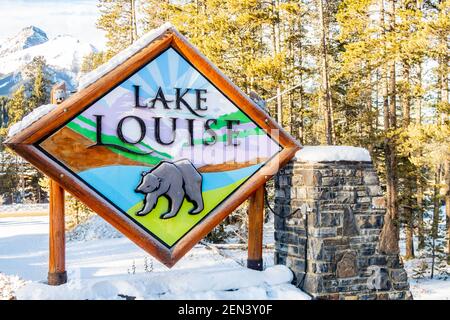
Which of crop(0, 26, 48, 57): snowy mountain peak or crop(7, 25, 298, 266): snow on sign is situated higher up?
crop(0, 26, 48, 57): snowy mountain peak

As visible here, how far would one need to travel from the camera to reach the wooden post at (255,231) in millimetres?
6086

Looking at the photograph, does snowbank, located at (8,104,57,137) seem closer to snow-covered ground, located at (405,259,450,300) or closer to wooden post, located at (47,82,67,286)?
wooden post, located at (47,82,67,286)

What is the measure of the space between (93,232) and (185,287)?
8589 millimetres

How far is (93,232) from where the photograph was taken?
1340 centimetres

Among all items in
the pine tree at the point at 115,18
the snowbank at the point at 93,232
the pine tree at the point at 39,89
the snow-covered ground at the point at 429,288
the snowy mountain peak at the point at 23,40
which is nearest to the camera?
the snow-covered ground at the point at 429,288

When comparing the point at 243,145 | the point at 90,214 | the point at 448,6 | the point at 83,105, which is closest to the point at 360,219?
the point at 243,145

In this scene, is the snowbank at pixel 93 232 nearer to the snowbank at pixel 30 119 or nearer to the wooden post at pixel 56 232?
the wooden post at pixel 56 232

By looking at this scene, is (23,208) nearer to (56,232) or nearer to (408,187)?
(408,187)

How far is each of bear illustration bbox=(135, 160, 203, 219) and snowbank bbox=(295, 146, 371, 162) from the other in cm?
137

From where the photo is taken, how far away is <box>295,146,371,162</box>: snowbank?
5953mm

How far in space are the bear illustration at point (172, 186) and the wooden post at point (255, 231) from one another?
75 centimetres

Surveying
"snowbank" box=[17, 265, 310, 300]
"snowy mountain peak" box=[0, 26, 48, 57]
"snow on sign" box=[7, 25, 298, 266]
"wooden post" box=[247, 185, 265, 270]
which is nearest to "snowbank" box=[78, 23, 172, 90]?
"snow on sign" box=[7, 25, 298, 266]

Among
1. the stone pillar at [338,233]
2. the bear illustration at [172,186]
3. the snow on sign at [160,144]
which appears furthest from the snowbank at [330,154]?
the bear illustration at [172,186]

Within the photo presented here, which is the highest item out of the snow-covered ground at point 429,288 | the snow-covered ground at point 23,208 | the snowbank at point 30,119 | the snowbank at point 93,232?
the snowbank at point 30,119
